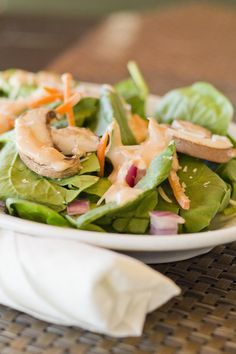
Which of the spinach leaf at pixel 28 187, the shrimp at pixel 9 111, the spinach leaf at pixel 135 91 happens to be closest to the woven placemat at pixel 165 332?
the spinach leaf at pixel 28 187

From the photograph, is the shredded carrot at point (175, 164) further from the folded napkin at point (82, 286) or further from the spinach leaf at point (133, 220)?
the folded napkin at point (82, 286)

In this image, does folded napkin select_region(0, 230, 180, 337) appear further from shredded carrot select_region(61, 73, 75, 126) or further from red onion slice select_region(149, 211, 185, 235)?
shredded carrot select_region(61, 73, 75, 126)

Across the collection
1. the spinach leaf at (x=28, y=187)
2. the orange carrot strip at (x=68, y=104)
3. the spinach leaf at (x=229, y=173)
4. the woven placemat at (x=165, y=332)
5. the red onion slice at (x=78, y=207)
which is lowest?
the woven placemat at (x=165, y=332)

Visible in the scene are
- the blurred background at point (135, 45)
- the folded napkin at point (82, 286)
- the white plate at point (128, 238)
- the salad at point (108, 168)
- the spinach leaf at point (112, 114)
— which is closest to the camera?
the folded napkin at point (82, 286)

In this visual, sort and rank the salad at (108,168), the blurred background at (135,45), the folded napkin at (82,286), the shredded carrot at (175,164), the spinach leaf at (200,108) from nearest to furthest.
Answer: the folded napkin at (82,286), the salad at (108,168), the shredded carrot at (175,164), the spinach leaf at (200,108), the blurred background at (135,45)

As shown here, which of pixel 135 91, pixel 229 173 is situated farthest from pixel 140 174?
pixel 135 91

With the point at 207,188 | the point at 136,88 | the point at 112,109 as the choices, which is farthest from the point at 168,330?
the point at 136,88
